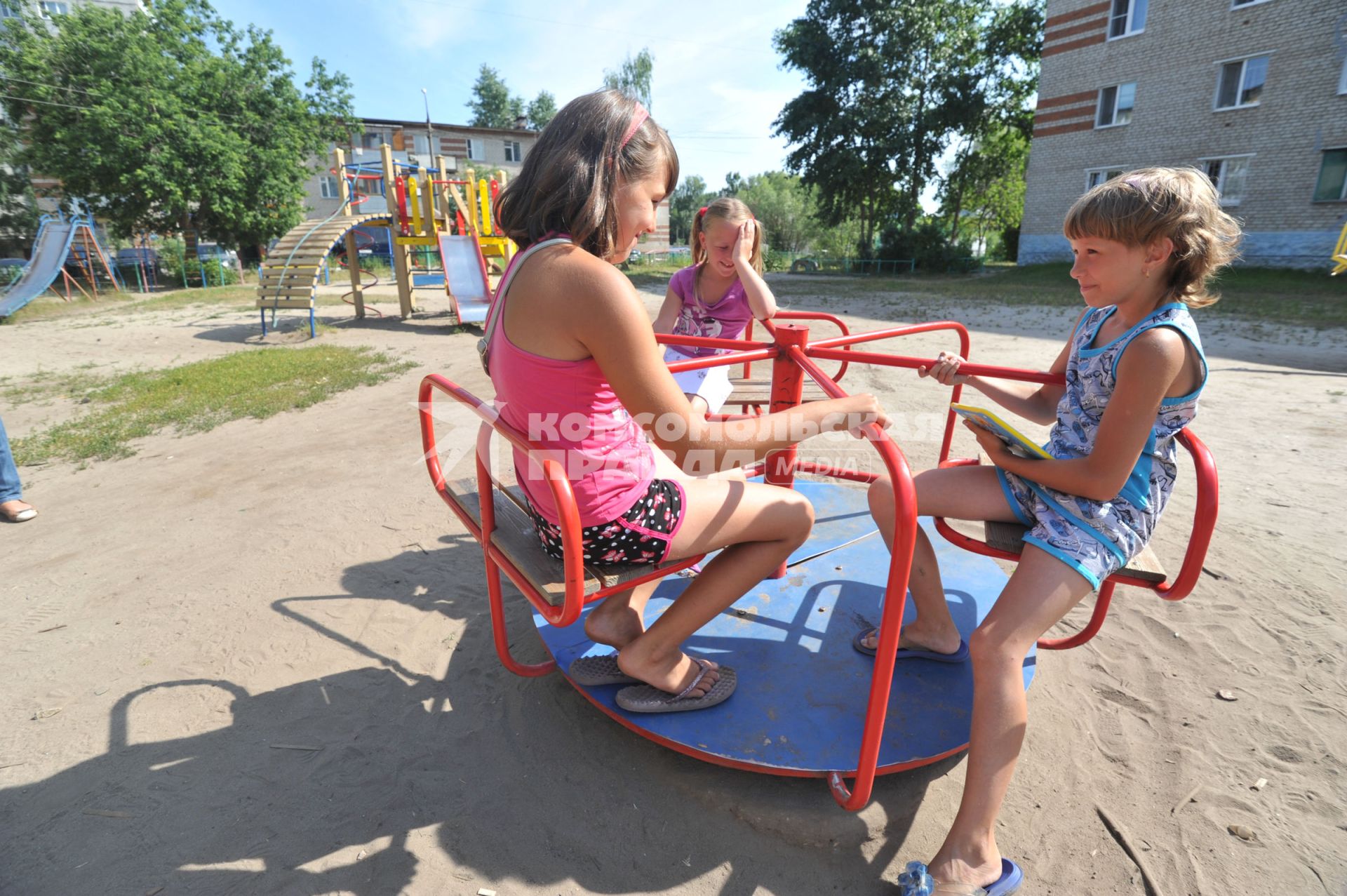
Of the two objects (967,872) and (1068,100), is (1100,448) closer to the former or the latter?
(967,872)

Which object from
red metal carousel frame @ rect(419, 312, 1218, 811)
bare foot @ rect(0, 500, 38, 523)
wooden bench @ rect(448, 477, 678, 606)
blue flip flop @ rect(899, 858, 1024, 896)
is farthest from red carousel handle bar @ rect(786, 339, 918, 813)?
bare foot @ rect(0, 500, 38, 523)

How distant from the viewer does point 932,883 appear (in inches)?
53.6

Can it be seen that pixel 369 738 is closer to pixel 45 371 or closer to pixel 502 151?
pixel 45 371

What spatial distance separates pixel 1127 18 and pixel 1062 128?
2.65 m

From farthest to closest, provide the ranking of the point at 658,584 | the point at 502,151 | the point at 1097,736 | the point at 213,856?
1. the point at 502,151
2. the point at 658,584
3. the point at 1097,736
4. the point at 213,856

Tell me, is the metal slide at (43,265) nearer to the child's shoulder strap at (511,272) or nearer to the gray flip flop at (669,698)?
the child's shoulder strap at (511,272)

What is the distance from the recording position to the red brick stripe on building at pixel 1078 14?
1734 centimetres

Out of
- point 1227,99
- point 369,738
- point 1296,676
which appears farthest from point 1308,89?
point 369,738

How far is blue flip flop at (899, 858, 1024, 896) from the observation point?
53.2 inches

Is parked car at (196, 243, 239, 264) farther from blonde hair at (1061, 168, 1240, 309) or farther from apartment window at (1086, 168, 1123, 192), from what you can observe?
apartment window at (1086, 168, 1123, 192)

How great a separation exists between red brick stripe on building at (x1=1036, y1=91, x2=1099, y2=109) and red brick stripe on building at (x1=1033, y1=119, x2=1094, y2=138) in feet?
1.70

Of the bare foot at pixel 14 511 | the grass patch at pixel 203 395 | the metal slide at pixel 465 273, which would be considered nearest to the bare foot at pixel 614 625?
the bare foot at pixel 14 511

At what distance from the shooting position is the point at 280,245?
32.5 feet

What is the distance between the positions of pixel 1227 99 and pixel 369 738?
68.2ft
